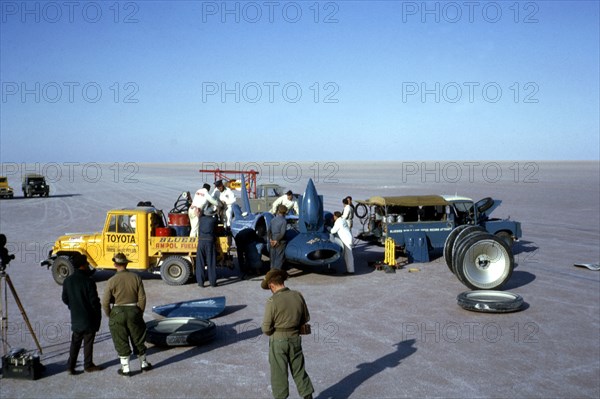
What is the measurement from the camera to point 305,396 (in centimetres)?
668

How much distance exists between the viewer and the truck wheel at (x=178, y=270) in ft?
46.1

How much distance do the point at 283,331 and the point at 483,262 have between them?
842cm

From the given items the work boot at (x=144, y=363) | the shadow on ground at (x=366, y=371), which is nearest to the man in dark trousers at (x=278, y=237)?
the shadow on ground at (x=366, y=371)

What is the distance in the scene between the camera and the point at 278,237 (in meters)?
14.3

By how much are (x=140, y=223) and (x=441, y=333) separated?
802cm

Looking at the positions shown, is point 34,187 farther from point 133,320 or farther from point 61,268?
point 133,320

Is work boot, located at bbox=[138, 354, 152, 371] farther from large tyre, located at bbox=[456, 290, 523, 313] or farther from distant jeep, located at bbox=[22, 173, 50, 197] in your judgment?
distant jeep, located at bbox=[22, 173, 50, 197]

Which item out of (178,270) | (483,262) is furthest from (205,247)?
(483,262)

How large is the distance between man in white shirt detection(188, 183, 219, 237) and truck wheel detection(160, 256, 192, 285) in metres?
1.36

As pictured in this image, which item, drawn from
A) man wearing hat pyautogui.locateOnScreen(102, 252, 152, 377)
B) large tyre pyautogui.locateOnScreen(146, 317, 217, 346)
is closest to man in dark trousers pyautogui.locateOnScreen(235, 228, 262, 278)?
large tyre pyautogui.locateOnScreen(146, 317, 217, 346)

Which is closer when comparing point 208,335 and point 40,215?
point 208,335

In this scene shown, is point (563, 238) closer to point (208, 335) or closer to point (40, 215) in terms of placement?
point (208, 335)

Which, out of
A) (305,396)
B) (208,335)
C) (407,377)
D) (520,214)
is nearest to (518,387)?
(407,377)

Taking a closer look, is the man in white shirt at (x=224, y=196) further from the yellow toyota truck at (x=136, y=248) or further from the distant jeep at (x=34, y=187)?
the distant jeep at (x=34, y=187)
